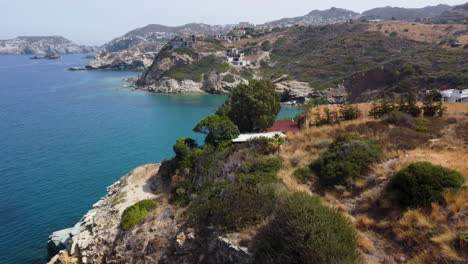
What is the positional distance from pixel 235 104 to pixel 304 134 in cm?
901

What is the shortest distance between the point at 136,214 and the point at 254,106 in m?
12.7

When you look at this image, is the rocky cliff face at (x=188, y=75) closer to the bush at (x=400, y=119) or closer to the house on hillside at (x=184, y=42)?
the house on hillside at (x=184, y=42)

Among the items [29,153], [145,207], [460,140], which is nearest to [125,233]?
[145,207]

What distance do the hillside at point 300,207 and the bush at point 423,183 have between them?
2.2 inches

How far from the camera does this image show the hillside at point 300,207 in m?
8.37

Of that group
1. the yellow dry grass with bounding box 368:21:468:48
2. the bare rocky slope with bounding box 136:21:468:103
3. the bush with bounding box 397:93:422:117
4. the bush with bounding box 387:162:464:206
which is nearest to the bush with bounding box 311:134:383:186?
the bush with bounding box 387:162:464:206

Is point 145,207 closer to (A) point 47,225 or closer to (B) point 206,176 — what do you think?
(B) point 206,176

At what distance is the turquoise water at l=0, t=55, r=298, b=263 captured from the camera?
2353cm

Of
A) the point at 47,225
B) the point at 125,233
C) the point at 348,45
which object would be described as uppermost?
the point at 348,45

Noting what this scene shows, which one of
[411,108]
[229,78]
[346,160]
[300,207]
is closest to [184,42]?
[229,78]

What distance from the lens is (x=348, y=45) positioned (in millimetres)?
94125

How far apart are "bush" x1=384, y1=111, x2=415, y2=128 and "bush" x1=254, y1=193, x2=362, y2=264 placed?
1107cm

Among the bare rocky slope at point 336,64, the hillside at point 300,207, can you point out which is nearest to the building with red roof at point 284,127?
the hillside at point 300,207

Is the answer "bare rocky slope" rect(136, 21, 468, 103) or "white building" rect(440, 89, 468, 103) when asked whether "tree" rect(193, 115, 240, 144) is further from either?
"bare rocky slope" rect(136, 21, 468, 103)
